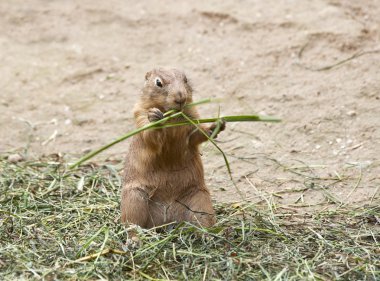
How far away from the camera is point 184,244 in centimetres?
522

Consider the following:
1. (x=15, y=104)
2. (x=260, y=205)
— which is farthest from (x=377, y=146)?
(x=15, y=104)

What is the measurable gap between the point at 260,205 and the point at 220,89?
260 centimetres

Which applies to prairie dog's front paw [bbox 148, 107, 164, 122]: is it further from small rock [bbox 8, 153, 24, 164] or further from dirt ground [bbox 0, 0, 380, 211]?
small rock [bbox 8, 153, 24, 164]

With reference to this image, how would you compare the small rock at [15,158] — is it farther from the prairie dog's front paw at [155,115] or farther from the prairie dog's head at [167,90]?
the prairie dog's front paw at [155,115]

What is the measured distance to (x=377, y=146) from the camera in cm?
696

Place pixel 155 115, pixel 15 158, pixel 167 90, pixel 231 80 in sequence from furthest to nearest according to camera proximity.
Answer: pixel 231 80
pixel 15 158
pixel 167 90
pixel 155 115

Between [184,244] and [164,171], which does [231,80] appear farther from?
[184,244]

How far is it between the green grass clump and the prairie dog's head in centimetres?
91

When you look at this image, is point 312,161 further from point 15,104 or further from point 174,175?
point 15,104

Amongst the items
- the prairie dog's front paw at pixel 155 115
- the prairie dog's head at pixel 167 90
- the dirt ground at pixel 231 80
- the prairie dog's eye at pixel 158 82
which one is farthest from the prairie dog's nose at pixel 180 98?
the dirt ground at pixel 231 80

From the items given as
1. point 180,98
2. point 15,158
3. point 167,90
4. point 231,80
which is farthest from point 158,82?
point 231,80

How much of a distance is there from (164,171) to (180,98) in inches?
25.5

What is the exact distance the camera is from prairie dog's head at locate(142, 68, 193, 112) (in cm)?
525

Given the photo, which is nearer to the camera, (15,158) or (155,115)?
(155,115)
